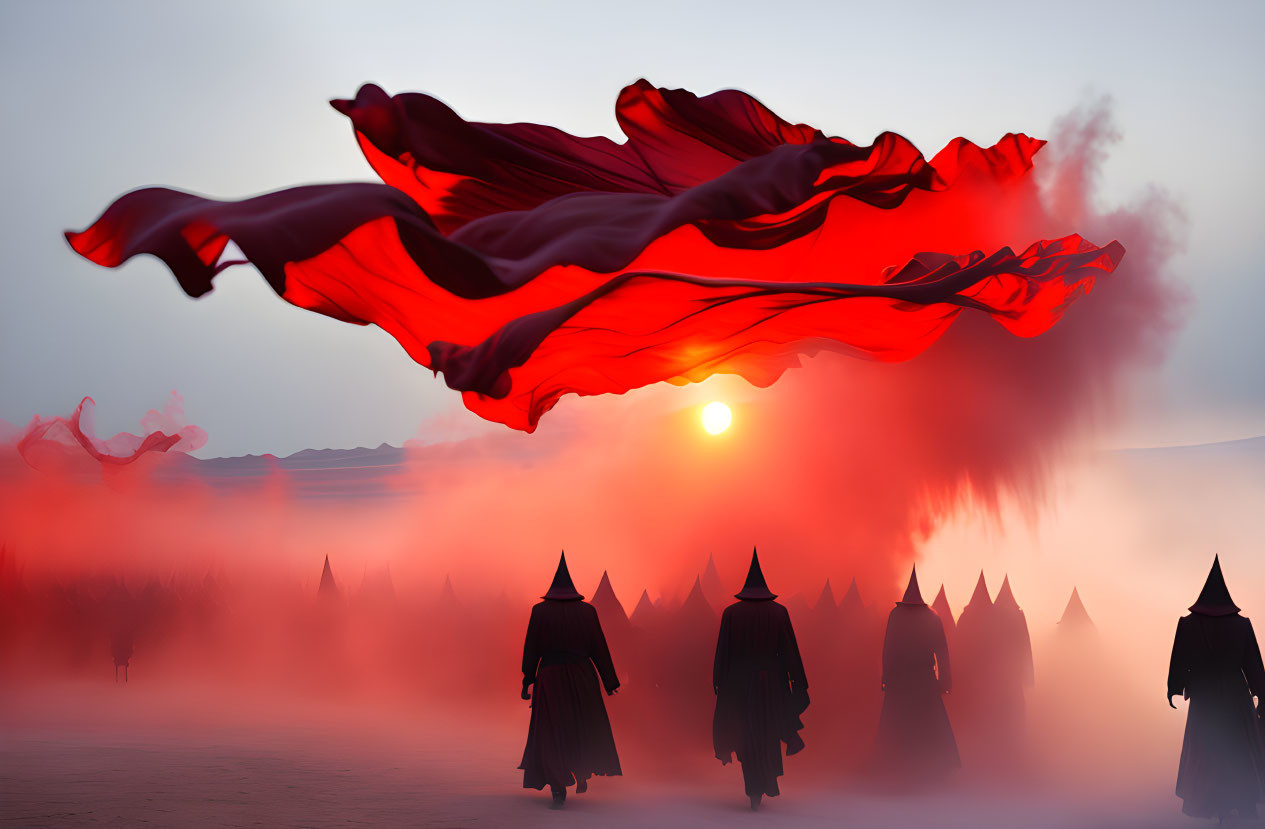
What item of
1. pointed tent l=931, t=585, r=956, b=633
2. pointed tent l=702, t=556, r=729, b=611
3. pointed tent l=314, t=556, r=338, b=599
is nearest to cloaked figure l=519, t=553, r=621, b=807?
pointed tent l=702, t=556, r=729, b=611

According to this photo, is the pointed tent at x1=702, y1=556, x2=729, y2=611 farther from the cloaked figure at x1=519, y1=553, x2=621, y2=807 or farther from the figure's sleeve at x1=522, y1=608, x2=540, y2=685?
the figure's sleeve at x1=522, y1=608, x2=540, y2=685

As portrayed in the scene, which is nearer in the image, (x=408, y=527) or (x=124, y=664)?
(x=124, y=664)

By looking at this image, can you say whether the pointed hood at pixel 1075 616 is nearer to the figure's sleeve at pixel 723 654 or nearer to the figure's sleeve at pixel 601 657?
the figure's sleeve at pixel 723 654

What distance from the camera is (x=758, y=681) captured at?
971cm

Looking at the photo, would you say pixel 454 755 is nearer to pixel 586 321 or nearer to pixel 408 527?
pixel 586 321

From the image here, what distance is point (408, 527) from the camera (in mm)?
20859

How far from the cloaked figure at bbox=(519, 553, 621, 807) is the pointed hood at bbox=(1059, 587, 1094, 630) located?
6.89 meters

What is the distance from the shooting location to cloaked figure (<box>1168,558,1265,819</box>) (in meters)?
8.58

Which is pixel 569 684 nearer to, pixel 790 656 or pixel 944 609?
pixel 790 656

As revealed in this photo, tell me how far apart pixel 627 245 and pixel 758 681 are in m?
4.46

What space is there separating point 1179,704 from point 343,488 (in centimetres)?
1727

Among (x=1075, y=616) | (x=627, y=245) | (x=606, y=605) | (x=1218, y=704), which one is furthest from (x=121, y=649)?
(x=1218, y=704)

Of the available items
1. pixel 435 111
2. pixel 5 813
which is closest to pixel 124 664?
pixel 5 813

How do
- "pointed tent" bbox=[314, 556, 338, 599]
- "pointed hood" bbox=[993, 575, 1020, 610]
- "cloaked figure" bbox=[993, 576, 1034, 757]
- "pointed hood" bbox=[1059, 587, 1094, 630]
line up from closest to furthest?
"cloaked figure" bbox=[993, 576, 1034, 757] < "pointed hood" bbox=[993, 575, 1020, 610] < "pointed hood" bbox=[1059, 587, 1094, 630] < "pointed tent" bbox=[314, 556, 338, 599]
